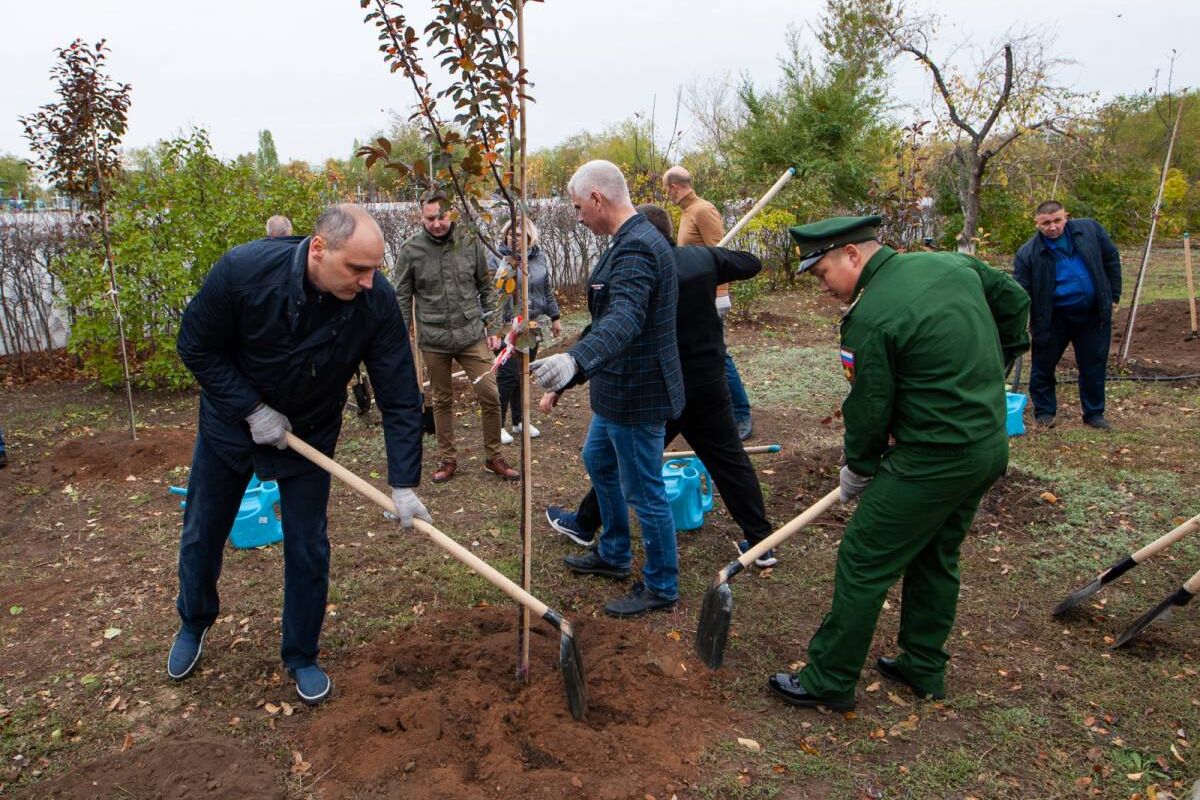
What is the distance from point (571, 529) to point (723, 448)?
114 cm

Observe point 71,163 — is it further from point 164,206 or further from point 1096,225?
point 1096,225

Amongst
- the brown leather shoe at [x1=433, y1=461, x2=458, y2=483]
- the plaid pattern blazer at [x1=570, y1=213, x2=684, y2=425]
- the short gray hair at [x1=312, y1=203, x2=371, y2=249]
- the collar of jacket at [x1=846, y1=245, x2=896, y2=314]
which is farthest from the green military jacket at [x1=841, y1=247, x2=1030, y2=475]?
the brown leather shoe at [x1=433, y1=461, x2=458, y2=483]

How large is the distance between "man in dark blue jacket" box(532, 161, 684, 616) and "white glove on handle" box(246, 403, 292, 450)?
106cm

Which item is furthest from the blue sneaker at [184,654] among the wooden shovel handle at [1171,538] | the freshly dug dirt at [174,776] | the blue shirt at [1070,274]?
the blue shirt at [1070,274]

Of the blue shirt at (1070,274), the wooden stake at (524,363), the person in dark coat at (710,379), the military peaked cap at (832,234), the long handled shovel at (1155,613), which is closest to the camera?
the wooden stake at (524,363)

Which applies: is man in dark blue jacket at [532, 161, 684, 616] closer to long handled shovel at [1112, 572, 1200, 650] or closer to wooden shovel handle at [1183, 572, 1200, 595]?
long handled shovel at [1112, 572, 1200, 650]

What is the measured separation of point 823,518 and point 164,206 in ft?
25.2

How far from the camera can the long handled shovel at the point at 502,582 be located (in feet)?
9.68

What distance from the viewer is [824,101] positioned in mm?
19266

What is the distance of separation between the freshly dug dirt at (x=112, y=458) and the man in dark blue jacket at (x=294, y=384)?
11.2 ft

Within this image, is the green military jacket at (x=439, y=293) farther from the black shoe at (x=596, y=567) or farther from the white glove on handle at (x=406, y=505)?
the white glove on handle at (x=406, y=505)

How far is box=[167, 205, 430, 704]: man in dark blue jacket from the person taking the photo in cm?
281

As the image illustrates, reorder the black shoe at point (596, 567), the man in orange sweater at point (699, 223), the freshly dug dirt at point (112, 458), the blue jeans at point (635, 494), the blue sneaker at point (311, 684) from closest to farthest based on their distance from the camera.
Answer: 1. the blue sneaker at point (311, 684)
2. the blue jeans at point (635, 494)
3. the black shoe at point (596, 567)
4. the freshly dug dirt at point (112, 458)
5. the man in orange sweater at point (699, 223)

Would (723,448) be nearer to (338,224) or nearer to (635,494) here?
(635,494)
